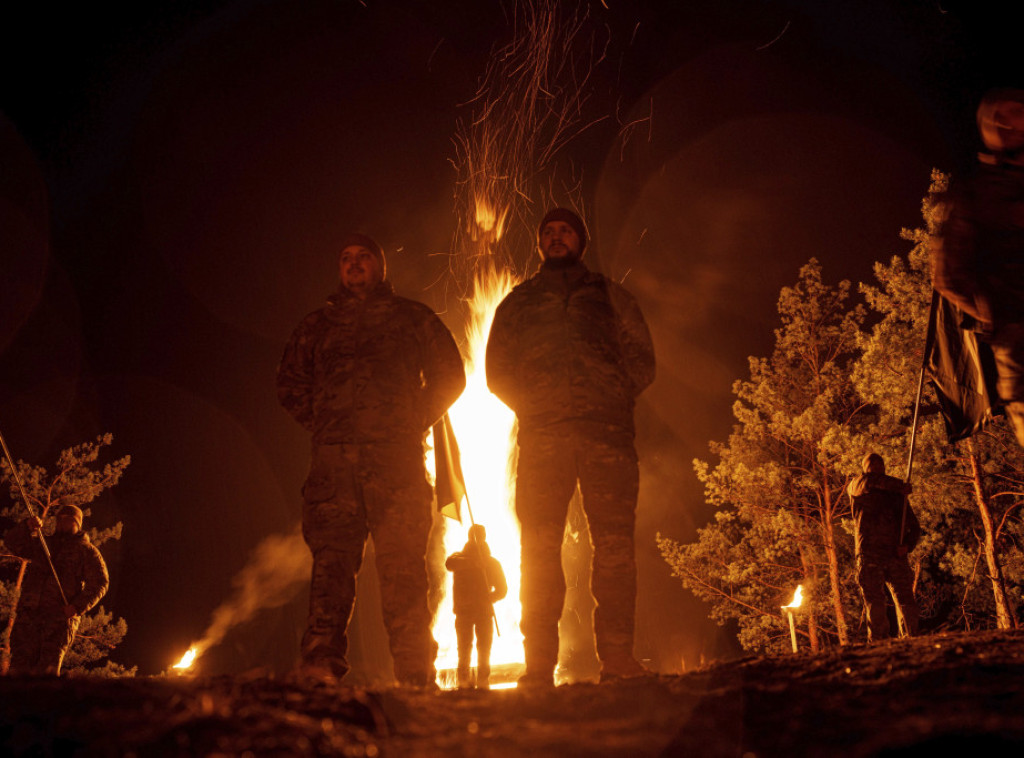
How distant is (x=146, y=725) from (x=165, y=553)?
38.2 meters

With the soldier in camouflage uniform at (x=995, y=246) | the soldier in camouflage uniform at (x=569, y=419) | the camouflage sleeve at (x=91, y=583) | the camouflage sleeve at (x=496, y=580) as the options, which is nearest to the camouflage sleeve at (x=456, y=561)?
the camouflage sleeve at (x=496, y=580)

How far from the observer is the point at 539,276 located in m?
5.02

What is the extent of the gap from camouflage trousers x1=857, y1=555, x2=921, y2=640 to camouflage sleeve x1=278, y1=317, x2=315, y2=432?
624cm

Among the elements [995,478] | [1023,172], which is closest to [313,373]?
[1023,172]

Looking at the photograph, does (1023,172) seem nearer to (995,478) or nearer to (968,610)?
(995,478)

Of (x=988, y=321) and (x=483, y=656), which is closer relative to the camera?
(x=988, y=321)

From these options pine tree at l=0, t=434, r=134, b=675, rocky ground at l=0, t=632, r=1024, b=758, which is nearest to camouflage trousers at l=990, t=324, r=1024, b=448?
rocky ground at l=0, t=632, r=1024, b=758

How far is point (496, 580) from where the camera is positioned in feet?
28.4

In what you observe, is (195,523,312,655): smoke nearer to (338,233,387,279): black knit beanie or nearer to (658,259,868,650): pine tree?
(658,259,868,650): pine tree

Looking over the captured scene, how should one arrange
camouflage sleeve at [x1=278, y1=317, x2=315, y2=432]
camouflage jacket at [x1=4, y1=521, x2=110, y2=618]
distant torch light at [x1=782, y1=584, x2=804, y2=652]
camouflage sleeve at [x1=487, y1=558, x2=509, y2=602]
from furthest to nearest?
distant torch light at [x1=782, y1=584, x2=804, y2=652], camouflage sleeve at [x1=487, y1=558, x2=509, y2=602], camouflage jacket at [x1=4, y1=521, x2=110, y2=618], camouflage sleeve at [x1=278, y1=317, x2=315, y2=432]

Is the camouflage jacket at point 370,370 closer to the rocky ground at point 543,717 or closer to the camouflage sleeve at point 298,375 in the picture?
the camouflage sleeve at point 298,375

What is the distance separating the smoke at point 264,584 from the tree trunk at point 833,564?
20.2 m

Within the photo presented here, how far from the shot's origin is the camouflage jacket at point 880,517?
809 cm

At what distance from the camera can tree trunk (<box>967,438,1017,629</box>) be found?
12.4 m
